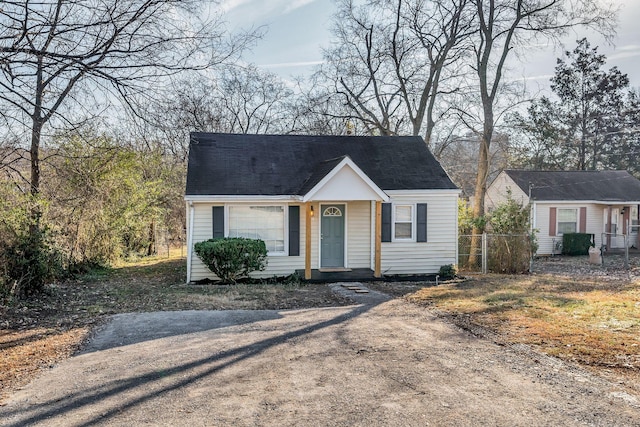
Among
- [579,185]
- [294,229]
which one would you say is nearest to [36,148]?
[294,229]

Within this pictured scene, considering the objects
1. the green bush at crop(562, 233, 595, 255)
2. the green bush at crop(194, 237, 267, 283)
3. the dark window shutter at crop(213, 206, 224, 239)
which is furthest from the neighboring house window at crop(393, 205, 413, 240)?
the green bush at crop(562, 233, 595, 255)

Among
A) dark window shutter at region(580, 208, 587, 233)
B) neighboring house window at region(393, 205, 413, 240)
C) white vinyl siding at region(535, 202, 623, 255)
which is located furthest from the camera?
dark window shutter at region(580, 208, 587, 233)

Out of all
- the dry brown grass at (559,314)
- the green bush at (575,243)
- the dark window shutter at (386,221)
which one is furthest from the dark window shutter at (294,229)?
the green bush at (575,243)

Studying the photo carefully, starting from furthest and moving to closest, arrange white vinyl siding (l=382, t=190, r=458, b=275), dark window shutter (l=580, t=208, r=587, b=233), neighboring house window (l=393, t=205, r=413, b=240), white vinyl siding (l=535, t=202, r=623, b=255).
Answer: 1. dark window shutter (l=580, t=208, r=587, b=233)
2. white vinyl siding (l=535, t=202, r=623, b=255)
3. neighboring house window (l=393, t=205, r=413, b=240)
4. white vinyl siding (l=382, t=190, r=458, b=275)

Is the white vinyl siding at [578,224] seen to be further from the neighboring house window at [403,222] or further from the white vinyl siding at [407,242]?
the neighboring house window at [403,222]

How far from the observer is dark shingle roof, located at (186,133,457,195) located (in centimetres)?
1349

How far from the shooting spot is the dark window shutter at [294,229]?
13586 millimetres

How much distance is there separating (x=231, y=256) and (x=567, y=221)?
57.1 feet

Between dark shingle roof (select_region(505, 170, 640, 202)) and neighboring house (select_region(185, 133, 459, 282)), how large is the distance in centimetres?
1020

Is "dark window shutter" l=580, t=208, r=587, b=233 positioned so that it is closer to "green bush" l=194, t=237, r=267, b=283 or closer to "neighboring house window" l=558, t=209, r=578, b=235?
"neighboring house window" l=558, t=209, r=578, b=235

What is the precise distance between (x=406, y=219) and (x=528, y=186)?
11622 millimetres

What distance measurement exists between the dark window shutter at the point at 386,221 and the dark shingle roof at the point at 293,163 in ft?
1.88

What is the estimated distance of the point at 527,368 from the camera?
17.8ft

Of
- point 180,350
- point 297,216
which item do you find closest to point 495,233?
point 297,216
